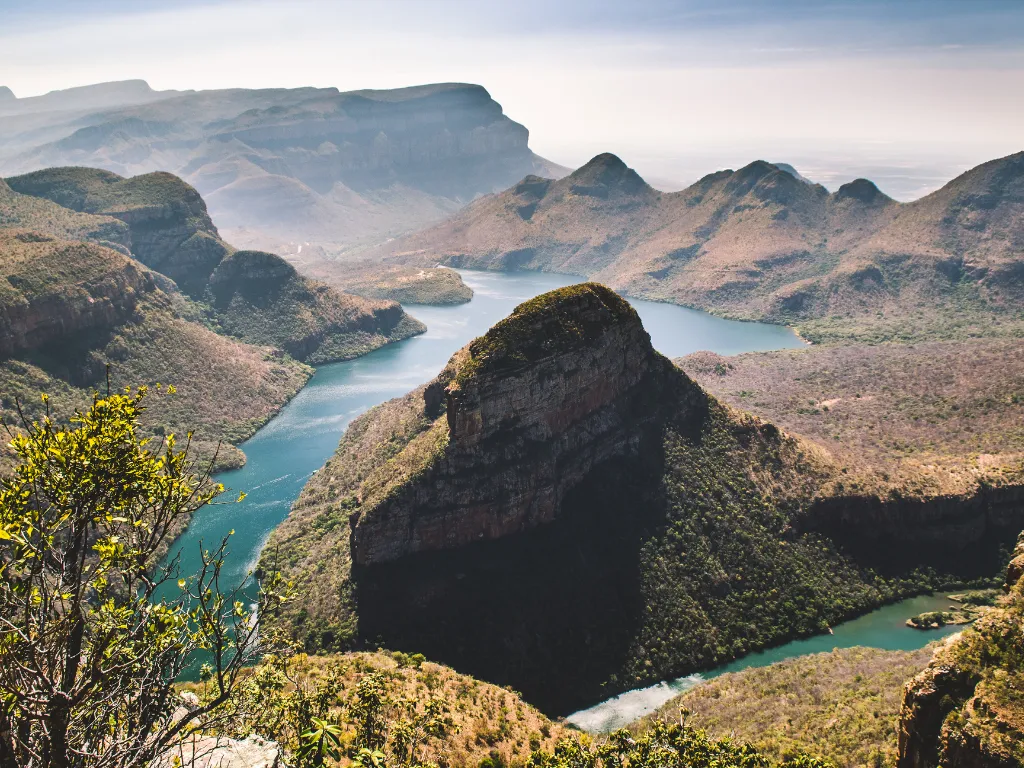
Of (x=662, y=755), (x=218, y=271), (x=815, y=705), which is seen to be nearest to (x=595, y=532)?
(x=815, y=705)

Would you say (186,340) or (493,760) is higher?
(186,340)

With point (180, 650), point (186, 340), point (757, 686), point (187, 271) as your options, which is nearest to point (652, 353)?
point (757, 686)

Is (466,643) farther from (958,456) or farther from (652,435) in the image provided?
(958,456)

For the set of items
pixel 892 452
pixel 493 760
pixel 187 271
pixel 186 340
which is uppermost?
pixel 187 271

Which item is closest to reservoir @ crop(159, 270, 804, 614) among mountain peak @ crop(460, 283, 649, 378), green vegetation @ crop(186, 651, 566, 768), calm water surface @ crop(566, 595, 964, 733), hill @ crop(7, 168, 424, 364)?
green vegetation @ crop(186, 651, 566, 768)

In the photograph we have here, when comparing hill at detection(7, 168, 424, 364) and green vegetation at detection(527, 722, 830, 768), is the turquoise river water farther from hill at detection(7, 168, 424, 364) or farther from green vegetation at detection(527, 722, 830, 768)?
green vegetation at detection(527, 722, 830, 768)

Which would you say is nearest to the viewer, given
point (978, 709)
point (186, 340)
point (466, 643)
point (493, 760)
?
point (978, 709)

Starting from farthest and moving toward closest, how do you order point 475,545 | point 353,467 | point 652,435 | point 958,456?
1. point 353,467
2. point 958,456
3. point 652,435
4. point 475,545
